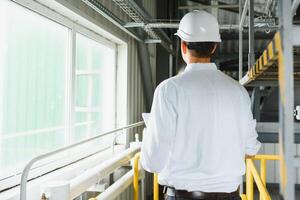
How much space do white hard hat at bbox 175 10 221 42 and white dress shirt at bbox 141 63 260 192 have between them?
176 millimetres

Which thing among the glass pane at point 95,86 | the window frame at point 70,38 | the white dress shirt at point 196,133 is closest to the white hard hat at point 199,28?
the white dress shirt at point 196,133

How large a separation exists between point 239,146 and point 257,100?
4384 mm

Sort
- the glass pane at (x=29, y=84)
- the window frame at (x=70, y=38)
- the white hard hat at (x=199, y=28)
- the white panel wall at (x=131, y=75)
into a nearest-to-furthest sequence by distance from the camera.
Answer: the white hard hat at (x=199, y=28)
the glass pane at (x=29, y=84)
the window frame at (x=70, y=38)
the white panel wall at (x=131, y=75)

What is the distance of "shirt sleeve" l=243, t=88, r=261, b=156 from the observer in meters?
1.63

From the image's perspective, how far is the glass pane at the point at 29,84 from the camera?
2189 millimetres

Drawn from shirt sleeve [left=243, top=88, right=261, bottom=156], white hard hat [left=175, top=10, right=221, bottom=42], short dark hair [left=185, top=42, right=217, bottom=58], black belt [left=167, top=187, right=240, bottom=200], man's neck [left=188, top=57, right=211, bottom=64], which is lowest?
black belt [left=167, top=187, right=240, bottom=200]

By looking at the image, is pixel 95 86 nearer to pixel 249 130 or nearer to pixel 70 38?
pixel 70 38

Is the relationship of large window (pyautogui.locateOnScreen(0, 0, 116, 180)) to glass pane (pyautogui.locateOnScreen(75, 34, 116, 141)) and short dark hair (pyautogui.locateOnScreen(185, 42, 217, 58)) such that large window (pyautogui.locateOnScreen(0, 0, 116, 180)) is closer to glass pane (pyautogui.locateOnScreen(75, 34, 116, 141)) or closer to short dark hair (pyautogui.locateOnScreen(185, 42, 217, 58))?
glass pane (pyautogui.locateOnScreen(75, 34, 116, 141))

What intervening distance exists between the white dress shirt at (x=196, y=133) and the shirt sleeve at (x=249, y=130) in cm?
7

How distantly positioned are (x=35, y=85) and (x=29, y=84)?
9 centimetres

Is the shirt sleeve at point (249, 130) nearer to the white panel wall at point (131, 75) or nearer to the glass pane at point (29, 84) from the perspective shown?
the glass pane at point (29, 84)

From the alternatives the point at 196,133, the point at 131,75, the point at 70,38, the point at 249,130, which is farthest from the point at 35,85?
the point at 131,75

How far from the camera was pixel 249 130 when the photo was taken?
5.62 feet

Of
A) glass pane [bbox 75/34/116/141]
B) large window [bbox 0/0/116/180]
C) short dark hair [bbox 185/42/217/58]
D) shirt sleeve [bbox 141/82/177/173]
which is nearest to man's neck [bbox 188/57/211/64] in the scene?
short dark hair [bbox 185/42/217/58]
